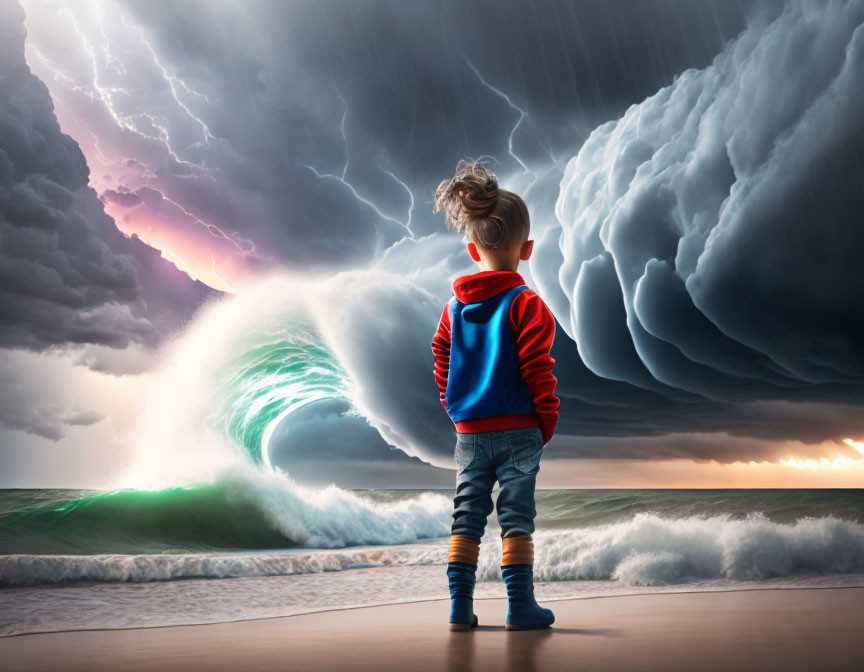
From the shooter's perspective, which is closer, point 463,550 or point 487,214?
point 463,550

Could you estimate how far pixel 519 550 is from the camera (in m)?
2.13

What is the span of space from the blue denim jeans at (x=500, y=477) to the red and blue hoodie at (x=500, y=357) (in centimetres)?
4

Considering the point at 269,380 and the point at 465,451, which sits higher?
the point at 269,380

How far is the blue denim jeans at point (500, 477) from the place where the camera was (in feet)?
7.10

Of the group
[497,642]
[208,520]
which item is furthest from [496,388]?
[208,520]

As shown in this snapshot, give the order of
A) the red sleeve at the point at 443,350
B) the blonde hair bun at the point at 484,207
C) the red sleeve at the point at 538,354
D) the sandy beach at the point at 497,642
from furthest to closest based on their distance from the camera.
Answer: the red sleeve at the point at 443,350
the blonde hair bun at the point at 484,207
the red sleeve at the point at 538,354
the sandy beach at the point at 497,642

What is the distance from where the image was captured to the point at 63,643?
2.24 m

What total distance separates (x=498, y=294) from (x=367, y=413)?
8651mm

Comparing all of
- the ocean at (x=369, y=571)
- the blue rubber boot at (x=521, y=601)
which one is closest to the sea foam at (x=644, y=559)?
the ocean at (x=369, y=571)

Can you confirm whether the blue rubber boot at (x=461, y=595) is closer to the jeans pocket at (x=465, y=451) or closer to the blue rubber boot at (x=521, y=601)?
the blue rubber boot at (x=521, y=601)

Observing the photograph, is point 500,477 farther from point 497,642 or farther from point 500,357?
point 497,642

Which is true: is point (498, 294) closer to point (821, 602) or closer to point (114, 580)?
point (821, 602)

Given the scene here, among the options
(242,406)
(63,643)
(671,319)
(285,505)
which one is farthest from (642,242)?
(63,643)

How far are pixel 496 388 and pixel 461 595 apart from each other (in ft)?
2.19
